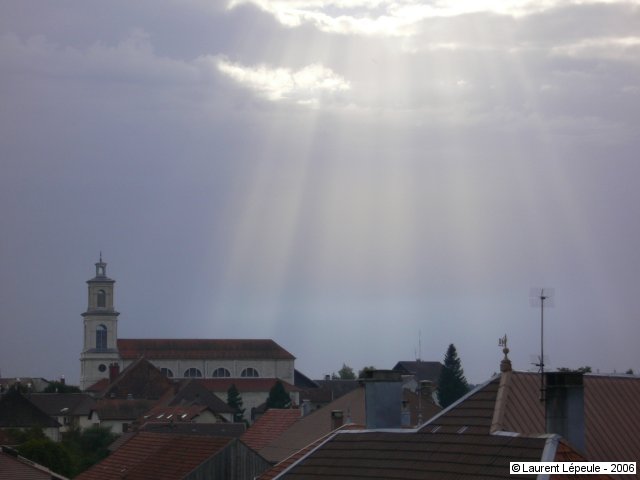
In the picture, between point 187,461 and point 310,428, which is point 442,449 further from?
point 310,428

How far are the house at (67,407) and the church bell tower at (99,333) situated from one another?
2649 cm

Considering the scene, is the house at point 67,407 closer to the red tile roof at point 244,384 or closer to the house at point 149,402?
the house at point 149,402

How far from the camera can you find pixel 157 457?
4038 cm

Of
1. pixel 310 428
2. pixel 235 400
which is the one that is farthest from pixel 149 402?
pixel 310 428

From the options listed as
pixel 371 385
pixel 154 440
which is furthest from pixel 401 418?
pixel 154 440

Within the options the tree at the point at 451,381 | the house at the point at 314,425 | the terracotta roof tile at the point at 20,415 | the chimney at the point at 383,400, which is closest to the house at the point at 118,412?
the terracotta roof tile at the point at 20,415

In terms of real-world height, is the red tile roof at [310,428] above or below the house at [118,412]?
below

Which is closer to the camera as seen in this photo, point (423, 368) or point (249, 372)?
point (249, 372)

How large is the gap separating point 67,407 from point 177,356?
116 feet

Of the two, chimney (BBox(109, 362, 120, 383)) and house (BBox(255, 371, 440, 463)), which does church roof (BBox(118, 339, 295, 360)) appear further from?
house (BBox(255, 371, 440, 463))

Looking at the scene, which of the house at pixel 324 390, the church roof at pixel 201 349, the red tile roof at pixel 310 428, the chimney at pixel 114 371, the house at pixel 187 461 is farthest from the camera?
the church roof at pixel 201 349

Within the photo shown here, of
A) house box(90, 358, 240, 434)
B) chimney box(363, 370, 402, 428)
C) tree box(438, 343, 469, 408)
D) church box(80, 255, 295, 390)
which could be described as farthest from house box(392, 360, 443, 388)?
chimney box(363, 370, 402, 428)

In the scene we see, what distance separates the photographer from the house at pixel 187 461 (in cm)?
3800

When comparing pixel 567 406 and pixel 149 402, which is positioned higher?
pixel 149 402
